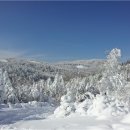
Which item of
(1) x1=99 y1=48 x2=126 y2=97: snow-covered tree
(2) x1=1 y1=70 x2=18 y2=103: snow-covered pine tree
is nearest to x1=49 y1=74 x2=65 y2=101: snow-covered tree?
(2) x1=1 y1=70 x2=18 y2=103: snow-covered pine tree

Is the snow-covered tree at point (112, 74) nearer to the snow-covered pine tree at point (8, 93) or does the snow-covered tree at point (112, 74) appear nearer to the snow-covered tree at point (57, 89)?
the snow-covered pine tree at point (8, 93)

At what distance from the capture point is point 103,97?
3269 cm

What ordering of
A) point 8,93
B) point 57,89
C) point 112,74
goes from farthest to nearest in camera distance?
point 57,89, point 8,93, point 112,74

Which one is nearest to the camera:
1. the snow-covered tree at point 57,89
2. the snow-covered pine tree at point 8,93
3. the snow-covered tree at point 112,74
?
the snow-covered tree at point 112,74

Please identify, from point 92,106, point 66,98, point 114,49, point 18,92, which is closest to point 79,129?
point 92,106

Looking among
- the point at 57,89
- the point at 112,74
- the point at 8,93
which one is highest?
the point at 57,89

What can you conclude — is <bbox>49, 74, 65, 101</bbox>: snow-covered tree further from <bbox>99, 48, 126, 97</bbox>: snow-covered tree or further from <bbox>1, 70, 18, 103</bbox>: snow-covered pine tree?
<bbox>99, 48, 126, 97</bbox>: snow-covered tree

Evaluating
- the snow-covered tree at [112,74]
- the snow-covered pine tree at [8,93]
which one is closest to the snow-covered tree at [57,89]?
the snow-covered pine tree at [8,93]

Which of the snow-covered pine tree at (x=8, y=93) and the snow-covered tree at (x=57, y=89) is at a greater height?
the snow-covered tree at (x=57, y=89)

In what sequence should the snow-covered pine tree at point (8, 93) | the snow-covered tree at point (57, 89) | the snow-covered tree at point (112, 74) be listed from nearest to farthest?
the snow-covered tree at point (112, 74) < the snow-covered pine tree at point (8, 93) < the snow-covered tree at point (57, 89)

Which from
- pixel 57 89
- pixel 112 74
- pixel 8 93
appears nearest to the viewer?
pixel 112 74

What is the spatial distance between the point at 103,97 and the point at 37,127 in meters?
10.4

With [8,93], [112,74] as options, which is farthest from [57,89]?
[112,74]

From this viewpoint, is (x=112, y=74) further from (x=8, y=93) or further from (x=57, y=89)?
(x=57, y=89)
